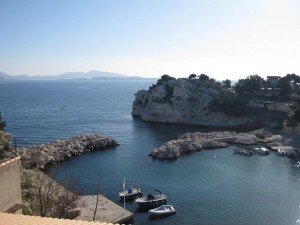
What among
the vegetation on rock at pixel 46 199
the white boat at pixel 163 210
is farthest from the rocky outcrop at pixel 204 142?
the vegetation on rock at pixel 46 199

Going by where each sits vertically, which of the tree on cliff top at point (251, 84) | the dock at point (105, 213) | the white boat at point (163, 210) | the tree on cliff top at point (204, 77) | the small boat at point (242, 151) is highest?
the tree on cliff top at point (204, 77)

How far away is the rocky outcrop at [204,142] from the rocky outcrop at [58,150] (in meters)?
11.4

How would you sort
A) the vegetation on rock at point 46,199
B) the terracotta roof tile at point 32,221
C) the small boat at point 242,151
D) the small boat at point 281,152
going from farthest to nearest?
the small boat at point 242,151, the small boat at point 281,152, the vegetation on rock at point 46,199, the terracotta roof tile at point 32,221

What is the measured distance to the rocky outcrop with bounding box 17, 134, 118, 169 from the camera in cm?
5431

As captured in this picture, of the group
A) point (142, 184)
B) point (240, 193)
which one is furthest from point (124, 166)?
point (240, 193)

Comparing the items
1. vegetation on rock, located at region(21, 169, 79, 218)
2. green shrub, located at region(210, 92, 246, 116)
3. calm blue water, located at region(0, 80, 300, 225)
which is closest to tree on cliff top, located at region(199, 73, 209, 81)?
green shrub, located at region(210, 92, 246, 116)

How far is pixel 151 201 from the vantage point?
38.8 m

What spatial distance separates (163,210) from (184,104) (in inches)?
2583

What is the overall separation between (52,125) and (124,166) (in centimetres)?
4453

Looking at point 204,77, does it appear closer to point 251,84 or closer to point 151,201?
point 251,84

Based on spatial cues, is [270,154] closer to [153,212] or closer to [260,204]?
[260,204]

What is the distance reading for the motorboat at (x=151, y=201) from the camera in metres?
38.7

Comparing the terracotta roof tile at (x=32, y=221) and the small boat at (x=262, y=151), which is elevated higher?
the terracotta roof tile at (x=32, y=221)

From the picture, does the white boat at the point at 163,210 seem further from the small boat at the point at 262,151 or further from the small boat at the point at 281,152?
the small boat at the point at 281,152
